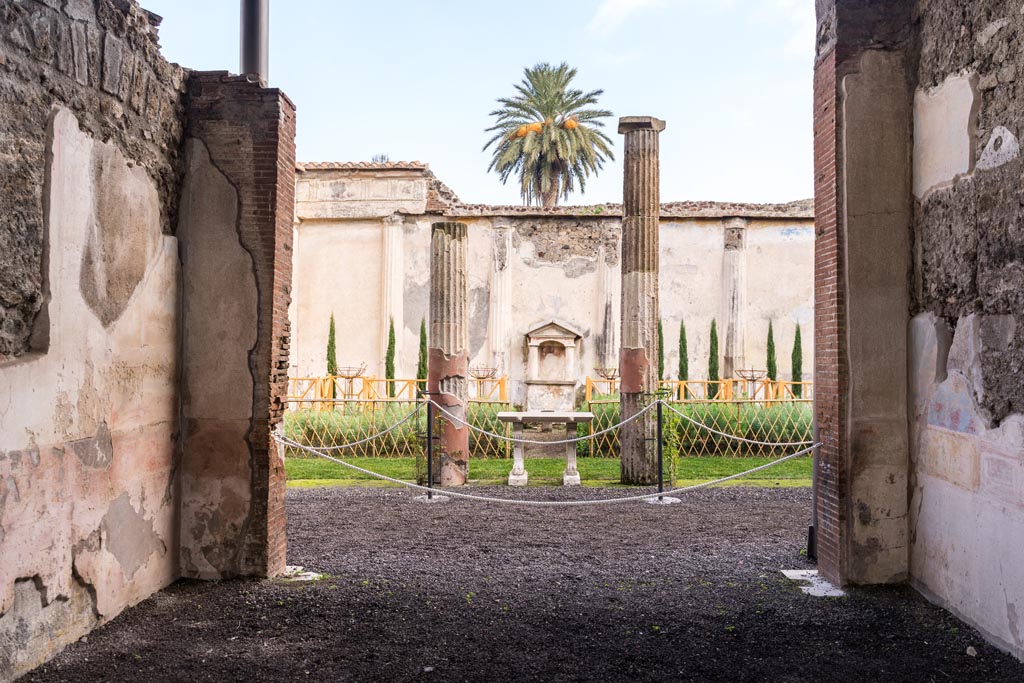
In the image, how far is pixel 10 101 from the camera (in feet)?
11.1

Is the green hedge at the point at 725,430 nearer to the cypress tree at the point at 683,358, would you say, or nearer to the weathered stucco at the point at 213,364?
the cypress tree at the point at 683,358

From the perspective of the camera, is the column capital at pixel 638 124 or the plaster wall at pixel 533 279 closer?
the column capital at pixel 638 124

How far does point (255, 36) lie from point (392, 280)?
45.0 ft

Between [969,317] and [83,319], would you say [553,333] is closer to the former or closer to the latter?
[969,317]

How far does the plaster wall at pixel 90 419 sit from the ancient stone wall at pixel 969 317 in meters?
4.46

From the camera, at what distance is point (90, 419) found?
4.05 meters

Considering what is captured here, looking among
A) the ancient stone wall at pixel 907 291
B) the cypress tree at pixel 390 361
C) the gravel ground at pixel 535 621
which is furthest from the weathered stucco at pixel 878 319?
the cypress tree at pixel 390 361

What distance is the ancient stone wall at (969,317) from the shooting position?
3779mm

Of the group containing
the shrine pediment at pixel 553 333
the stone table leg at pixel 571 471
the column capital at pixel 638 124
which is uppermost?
the column capital at pixel 638 124

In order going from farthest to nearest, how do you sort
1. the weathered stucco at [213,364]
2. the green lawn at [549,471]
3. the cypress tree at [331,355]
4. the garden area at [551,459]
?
the cypress tree at [331,355] < the garden area at [551,459] < the green lawn at [549,471] < the weathered stucco at [213,364]

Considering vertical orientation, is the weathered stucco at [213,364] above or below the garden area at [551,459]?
above

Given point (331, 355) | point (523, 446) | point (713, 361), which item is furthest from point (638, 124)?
point (331, 355)

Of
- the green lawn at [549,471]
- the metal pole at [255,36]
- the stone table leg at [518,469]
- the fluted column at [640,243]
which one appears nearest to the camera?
the metal pole at [255,36]

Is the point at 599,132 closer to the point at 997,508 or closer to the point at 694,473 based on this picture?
the point at 694,473
